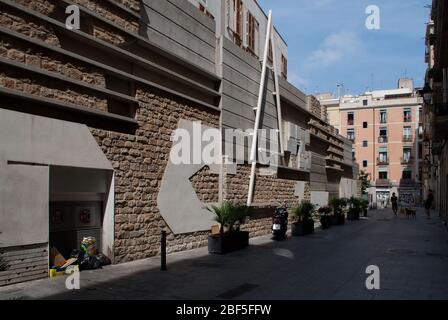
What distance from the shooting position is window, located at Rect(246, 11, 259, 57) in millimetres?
21141

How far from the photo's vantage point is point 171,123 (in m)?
13.5

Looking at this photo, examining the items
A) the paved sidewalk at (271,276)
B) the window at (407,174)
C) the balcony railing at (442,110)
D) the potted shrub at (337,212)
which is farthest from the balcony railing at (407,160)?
the paved sidewalk at (271,276)

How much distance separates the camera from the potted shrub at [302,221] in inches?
763

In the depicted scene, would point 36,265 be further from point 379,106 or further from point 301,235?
point 379,106

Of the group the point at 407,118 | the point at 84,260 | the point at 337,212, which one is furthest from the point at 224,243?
the point at 407,118

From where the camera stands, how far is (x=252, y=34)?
70.8ft

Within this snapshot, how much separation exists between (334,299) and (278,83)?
15.8 meters

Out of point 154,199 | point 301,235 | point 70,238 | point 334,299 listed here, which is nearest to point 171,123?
point 154,199

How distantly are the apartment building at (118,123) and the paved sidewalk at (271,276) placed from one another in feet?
3.44

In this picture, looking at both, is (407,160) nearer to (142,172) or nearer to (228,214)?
(228,214)

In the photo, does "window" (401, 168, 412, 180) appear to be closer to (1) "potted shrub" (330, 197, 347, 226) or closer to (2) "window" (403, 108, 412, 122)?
(2) "window" (403, 108, 412, 122)

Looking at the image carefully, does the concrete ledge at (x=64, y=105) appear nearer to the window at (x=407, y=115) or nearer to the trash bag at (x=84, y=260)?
the trash bag at (x=84, y=260)

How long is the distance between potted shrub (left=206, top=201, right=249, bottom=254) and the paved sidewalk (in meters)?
0.36

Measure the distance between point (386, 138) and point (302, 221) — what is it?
52.5 meters
